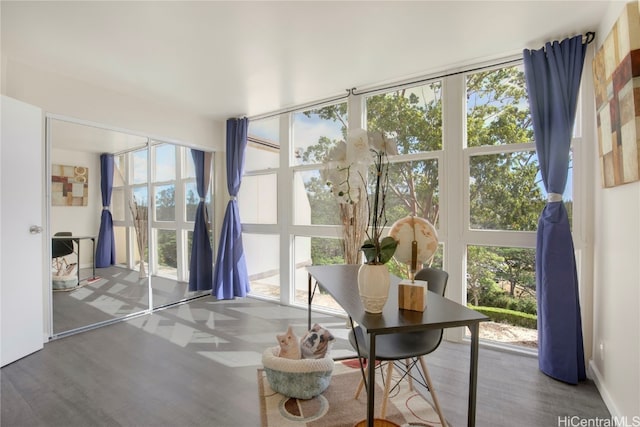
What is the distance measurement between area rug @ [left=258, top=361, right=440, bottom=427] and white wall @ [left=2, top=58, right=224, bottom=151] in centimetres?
309

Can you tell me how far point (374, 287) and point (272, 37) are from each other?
2.04 m

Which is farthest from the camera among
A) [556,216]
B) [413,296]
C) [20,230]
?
[20,230]

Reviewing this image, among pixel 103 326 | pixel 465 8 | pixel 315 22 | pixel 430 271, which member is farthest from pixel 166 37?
pixel 103 326

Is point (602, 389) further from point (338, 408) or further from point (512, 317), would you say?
point (338, 408)

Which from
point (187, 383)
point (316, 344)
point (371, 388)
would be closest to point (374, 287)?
point (371, 388)

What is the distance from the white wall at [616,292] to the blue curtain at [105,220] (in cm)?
431

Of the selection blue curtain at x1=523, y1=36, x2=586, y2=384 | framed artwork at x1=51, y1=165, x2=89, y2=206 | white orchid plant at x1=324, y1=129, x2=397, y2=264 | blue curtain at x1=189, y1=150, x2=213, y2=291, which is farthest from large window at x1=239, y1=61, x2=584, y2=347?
framed artwork at x1=51, y1=165, x2=89, y2=206

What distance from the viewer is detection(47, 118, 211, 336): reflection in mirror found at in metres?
2.91

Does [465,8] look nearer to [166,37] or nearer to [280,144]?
[166,37]

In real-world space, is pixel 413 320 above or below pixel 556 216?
below

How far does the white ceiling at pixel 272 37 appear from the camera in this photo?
1.98 metres

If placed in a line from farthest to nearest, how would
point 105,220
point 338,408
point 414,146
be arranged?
point 105,220 → point 414,146 → point 338,408

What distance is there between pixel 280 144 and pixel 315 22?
6.58ft

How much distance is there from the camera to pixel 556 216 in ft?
7.35
